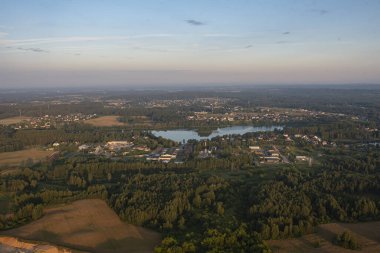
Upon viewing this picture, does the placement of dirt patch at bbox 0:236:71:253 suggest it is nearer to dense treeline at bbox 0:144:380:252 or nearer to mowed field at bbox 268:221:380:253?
dense treeline at bbox 0:144:380:252

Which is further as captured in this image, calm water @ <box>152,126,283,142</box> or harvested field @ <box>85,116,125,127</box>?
harvested field @ <box>85,116,125,127</box>

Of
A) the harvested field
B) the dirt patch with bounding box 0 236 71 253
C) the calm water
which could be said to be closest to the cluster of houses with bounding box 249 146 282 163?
the calm water

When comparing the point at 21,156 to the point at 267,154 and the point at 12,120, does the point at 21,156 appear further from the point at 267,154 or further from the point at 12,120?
the point at 12,120

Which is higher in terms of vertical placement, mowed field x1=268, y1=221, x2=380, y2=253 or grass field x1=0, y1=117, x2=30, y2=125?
grass field x1=0, y1=117, x2=30, y2=125

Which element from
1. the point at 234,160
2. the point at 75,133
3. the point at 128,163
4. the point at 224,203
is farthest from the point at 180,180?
the point at 75,133

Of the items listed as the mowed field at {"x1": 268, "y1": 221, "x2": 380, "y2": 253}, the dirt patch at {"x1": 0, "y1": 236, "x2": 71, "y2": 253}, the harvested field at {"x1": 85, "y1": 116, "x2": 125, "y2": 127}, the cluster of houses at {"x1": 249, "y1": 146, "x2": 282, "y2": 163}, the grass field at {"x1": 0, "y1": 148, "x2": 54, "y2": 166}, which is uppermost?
the harvested field at {"x1": 85, "y1": 116, "x2": 125, "y2": 127}

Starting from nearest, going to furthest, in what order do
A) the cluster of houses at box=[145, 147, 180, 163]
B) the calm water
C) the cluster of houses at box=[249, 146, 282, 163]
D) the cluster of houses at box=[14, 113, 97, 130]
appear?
the cluster of houses at box=[249, 146, 282, 163] < the cluster of houses at box=[145, 147, 180, 163] < the calm water < the cluster of houses at box=[14, 113, 97, 130]

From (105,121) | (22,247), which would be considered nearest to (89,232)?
(22,247)
